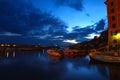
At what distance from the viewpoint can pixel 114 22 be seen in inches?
2331

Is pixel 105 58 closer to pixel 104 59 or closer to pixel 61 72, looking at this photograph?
pixel 104 59

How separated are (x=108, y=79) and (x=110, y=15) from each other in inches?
1539

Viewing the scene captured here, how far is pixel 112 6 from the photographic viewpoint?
2393 inches

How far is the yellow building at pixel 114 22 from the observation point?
5759cm

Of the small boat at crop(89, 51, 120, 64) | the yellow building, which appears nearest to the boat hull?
the small boat at crop(89, 51, 120, 64)

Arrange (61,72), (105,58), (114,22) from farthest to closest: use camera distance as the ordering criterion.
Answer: (114,22) < (105,58) < (61,72)

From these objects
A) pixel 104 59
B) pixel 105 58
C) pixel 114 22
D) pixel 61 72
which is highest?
pixel 114 22

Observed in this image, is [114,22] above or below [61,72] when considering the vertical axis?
above

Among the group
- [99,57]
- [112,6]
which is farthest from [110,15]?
[99,57]

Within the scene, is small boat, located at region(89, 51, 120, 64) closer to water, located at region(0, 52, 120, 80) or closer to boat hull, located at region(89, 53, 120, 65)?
boat hull, located at region(89, 53, 120, 65)

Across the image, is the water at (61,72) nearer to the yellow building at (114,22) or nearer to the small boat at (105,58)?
the small boat at (105,58)

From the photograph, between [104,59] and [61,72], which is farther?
[104,59]

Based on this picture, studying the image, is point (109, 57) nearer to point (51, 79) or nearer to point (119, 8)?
point (51, 79)

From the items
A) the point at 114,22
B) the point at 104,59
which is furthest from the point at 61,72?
the point at 114,22
